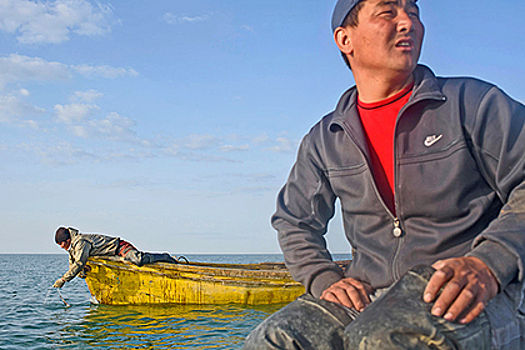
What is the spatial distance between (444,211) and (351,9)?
0.96 m

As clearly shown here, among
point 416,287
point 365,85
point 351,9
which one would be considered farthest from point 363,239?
point 351,9

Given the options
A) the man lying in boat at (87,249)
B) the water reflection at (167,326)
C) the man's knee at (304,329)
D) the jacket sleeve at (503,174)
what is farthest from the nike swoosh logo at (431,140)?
the man lying in boat at (87,249)

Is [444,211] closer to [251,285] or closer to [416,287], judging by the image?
[416,287]

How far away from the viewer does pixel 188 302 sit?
40.0 feet

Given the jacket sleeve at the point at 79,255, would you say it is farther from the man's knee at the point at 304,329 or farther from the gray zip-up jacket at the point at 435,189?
the man's knee at the point at 304,329

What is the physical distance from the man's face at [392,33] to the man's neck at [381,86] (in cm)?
4

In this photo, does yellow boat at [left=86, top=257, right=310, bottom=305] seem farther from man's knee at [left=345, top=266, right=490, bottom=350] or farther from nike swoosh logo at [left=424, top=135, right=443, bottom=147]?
man's knee at [left=345, top=266, right=490, bottom=350]

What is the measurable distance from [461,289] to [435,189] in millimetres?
474

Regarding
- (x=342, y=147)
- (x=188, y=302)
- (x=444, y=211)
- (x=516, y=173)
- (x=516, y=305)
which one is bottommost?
(x=188, y=302)

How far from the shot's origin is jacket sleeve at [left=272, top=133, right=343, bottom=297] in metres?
1.97

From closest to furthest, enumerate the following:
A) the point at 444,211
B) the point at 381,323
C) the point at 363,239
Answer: the point at 381,323, the point at 444,211, the point at 363,239

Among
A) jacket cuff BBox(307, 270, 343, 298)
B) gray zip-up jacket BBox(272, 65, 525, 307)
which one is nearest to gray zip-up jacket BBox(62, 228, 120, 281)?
gray zip-up jacket BBox(272, 65, 525, 307)

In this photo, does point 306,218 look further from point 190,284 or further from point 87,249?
point 87,249

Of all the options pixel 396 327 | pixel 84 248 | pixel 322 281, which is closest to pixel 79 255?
pixel 84 248
